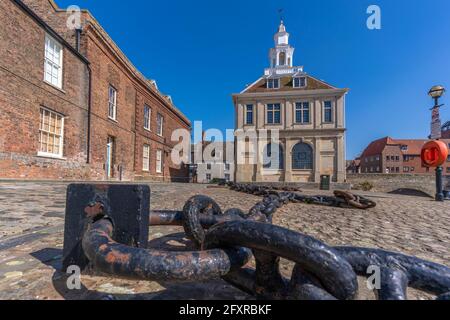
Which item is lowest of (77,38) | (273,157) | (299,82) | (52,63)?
(273,157)

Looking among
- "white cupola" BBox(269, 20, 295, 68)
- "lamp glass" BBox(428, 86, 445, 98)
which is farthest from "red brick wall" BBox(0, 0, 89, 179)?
"white cupola" BBox(269, 20, 295, 68)

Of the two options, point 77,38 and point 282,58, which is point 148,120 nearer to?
point 77,38

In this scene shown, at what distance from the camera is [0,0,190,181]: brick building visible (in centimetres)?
Answer: 841

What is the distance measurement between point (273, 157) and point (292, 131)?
3.17 metres

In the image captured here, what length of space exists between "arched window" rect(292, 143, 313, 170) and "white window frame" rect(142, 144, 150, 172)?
13.7m

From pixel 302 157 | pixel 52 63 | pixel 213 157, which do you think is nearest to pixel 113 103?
pixel 52 63

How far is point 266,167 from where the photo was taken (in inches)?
955

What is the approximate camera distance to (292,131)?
945 inches

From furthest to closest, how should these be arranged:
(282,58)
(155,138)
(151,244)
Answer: (282,58) → (155,138) → (151,244)

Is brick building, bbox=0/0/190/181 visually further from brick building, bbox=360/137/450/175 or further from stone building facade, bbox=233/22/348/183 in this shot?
brick building, bbox=360/137/450/175

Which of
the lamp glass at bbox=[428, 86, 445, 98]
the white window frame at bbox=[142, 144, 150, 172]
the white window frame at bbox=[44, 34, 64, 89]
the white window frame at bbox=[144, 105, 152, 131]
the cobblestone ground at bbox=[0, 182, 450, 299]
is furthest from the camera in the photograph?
the white window frame at bbox=[144, 105, 152, 131]

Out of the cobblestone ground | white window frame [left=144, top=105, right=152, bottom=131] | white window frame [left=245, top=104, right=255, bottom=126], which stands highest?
white window frame [left=245, top=104, right=255, bottom=126]

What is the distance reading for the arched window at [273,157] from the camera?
24.1 metres
